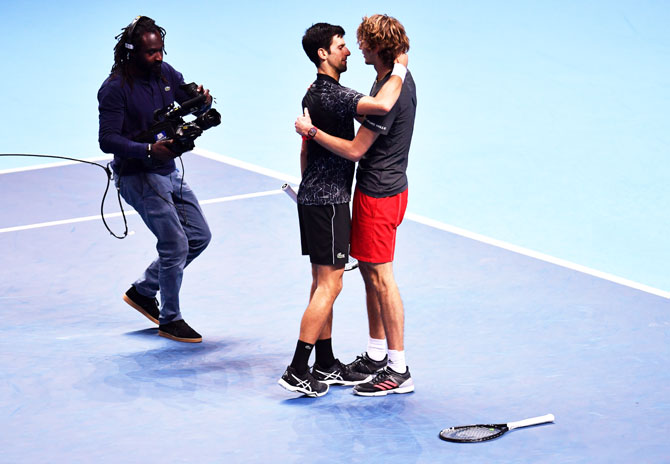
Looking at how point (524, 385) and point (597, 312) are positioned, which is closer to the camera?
point (524, 385)

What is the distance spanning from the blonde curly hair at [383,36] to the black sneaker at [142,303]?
2.58 m

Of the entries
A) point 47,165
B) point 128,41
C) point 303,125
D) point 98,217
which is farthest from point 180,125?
point 47,165

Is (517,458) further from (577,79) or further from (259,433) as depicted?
(577,79)

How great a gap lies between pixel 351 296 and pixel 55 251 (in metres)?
2.73

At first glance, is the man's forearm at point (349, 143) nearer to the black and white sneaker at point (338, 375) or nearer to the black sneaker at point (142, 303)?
the black and white sneaker at point (338, 375)

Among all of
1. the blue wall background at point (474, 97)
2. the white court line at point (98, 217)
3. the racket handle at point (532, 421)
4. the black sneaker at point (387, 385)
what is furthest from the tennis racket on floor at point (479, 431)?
the white court line at point (98, 217)

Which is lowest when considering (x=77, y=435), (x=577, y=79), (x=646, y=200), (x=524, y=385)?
(x=77, y=435)

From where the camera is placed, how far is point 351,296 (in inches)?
303

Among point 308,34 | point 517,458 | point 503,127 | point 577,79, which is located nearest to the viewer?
point 517,458

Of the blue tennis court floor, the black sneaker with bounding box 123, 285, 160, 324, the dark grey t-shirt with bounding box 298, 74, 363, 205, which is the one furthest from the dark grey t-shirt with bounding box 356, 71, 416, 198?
the black sneaker with bounding box 123, 285, 160, 324

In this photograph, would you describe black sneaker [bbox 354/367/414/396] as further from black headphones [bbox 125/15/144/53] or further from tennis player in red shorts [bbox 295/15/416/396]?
black headphones [bbox 125/15/144/53]

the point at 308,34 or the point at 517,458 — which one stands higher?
the point at 308,34

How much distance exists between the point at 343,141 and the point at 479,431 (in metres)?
1.77

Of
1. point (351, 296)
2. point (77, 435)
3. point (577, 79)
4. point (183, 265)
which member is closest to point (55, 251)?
point (183, 265)
